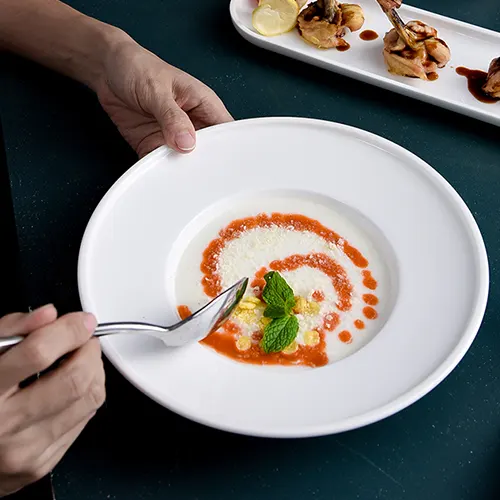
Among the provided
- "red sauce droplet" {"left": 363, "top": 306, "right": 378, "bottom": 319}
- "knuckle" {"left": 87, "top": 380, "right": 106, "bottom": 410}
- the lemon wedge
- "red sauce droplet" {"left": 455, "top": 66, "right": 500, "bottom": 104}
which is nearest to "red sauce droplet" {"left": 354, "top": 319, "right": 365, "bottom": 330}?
"red sauce droplet" {"left": 363, "top": 306, "right": 378, "bottom": 319}

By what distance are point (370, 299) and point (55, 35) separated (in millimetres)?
926

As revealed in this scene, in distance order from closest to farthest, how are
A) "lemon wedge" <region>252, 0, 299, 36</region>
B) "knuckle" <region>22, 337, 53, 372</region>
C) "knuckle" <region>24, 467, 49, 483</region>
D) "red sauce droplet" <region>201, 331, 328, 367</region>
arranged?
1. "knuckle" <region>22, 337, 53, 372</region>
2. "knuckle" <region>24, 467, 49, 483</region>
3. "red sauce droplet" <region>201, 331, 328, 367</region>
4. "lemon wedge" <region>252, 0, 299, 36</region>

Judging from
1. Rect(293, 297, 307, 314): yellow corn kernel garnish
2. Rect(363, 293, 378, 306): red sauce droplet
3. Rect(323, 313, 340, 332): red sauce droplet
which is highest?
Rect(363, 293, 378, 306): red sauce droplet

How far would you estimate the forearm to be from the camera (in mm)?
1527

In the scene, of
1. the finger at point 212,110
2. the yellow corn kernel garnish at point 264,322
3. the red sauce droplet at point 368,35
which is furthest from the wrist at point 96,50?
the yellow corn kernel garnish at point 264,322

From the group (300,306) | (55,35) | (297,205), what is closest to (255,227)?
(297,205)

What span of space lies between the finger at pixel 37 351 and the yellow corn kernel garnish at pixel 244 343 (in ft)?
1.01

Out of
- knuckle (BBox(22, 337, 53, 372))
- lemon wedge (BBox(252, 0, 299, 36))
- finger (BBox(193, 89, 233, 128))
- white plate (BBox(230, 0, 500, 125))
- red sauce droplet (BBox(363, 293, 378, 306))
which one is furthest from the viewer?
lemon wedge (BBox(252, 0, 299, 36))

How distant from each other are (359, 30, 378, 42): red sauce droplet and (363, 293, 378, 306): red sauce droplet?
82 cm

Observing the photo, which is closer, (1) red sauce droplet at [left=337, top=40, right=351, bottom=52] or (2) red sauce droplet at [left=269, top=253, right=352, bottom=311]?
(2) red sauce droplet at [left=269, top=253, right=352, bottom=311]

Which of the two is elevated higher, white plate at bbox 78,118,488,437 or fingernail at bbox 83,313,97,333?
fingernail at bbox 83,313,97,333

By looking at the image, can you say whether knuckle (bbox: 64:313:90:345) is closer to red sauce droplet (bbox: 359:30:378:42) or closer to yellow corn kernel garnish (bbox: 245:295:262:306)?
yellow corn kernel garnish (bbox: 245:295:262:306)

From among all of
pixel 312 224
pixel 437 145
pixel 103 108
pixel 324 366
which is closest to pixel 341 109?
pixel 437 145

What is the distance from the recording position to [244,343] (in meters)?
1.11
